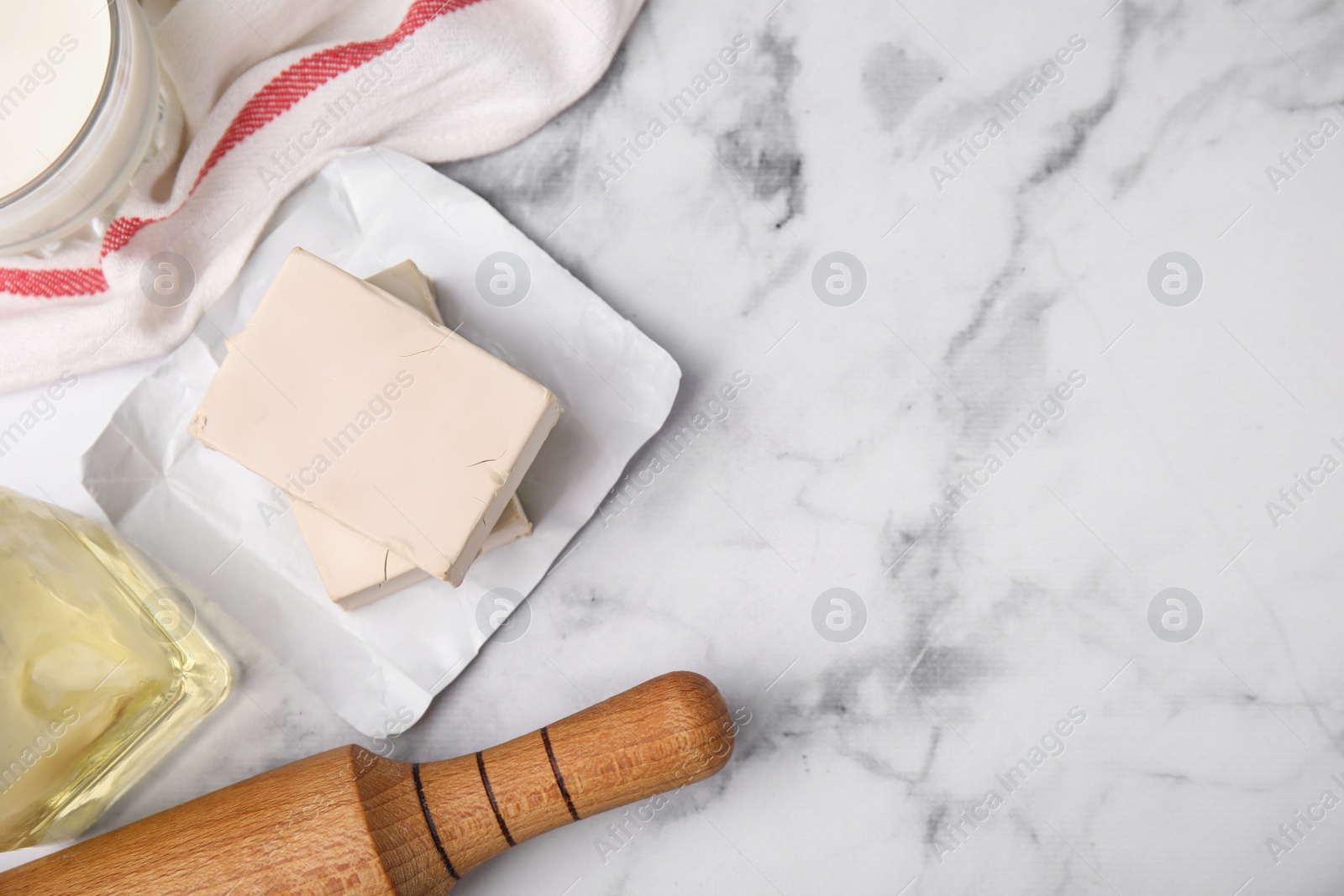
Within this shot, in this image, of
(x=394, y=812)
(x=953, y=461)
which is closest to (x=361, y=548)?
(x=394, y=812)

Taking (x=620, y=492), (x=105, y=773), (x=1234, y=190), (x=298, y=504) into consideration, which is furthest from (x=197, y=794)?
(x=1234, y=190)

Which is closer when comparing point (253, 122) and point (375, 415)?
point (375, 415)

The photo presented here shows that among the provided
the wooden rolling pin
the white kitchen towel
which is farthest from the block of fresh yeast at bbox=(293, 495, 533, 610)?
the white kitchen towel

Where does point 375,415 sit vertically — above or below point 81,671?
above

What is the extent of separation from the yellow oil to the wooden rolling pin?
0.20ft

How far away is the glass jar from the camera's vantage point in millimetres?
646

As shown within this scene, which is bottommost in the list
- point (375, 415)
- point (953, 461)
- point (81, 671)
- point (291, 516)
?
point (81, 671)

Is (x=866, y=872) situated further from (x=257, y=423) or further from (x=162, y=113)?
(x=162, y=113)

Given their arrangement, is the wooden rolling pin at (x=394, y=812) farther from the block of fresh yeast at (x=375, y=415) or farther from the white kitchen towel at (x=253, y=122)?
the white kitchen towel at (x=253, y=122)

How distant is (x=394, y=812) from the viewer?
619mm

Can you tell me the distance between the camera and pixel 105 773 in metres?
0.71

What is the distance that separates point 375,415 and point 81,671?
0.89ft

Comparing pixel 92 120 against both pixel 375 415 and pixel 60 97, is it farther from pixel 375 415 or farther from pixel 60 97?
pixel 375 415

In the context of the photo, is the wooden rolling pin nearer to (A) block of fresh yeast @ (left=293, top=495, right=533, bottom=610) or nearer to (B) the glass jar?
(A) block of fresh yeast @ (left=293, top=495, right=533, bottom=610)
